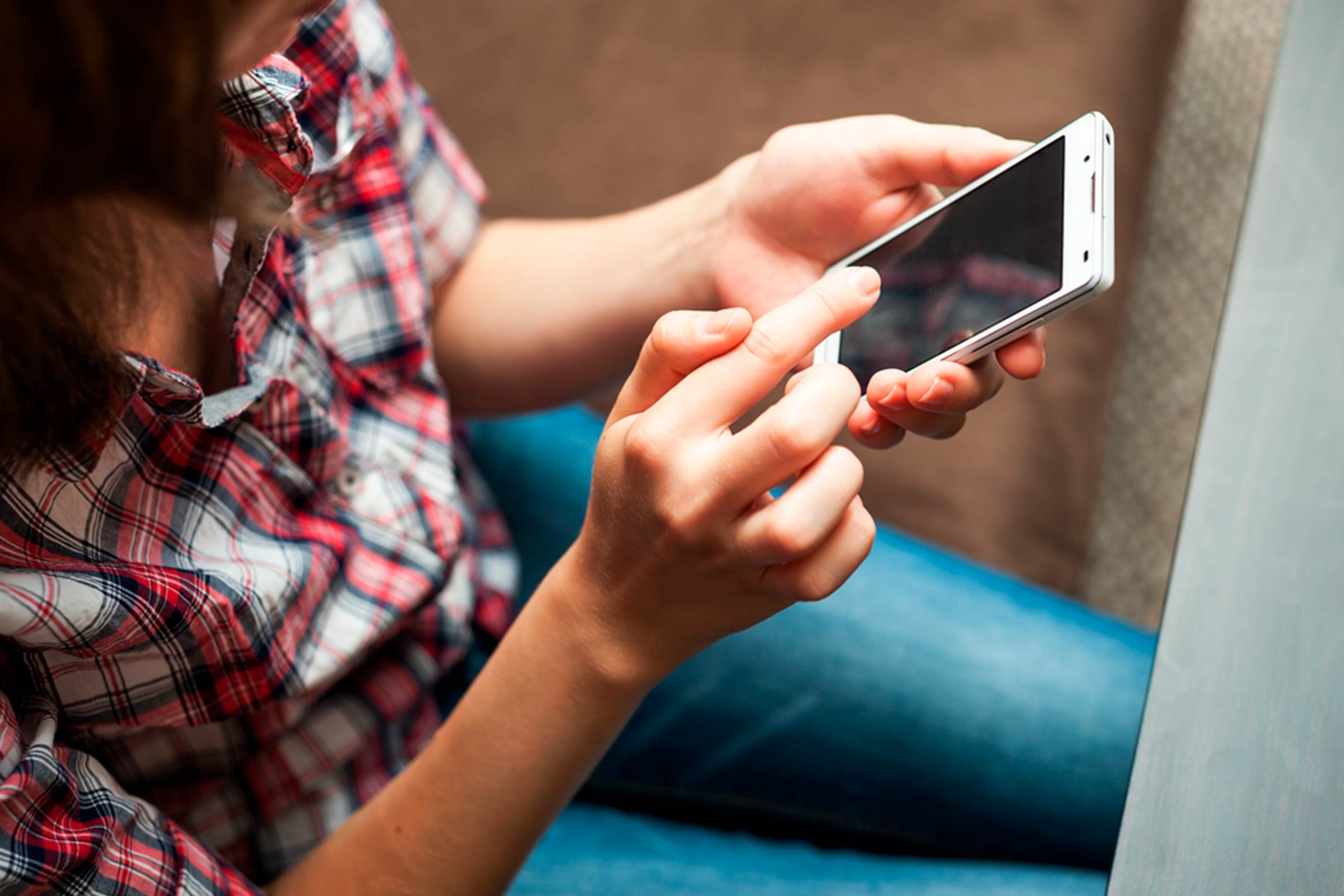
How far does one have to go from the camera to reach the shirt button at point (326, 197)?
0.54 m

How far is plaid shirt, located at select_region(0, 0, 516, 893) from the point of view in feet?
1.28

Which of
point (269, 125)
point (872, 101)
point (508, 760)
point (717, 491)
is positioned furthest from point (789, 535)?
point (872, 101)

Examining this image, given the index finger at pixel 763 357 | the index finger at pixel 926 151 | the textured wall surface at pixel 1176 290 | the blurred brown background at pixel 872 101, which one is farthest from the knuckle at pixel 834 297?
the textured wall surface at pixel 1176 290

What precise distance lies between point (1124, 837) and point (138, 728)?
41 centimetres

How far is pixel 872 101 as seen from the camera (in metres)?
0.86

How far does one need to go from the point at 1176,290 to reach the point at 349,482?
105cm

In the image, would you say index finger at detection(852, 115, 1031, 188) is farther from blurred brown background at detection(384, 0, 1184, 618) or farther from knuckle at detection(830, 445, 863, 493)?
blurred brown background at detection(384, 0, 1184, 618)

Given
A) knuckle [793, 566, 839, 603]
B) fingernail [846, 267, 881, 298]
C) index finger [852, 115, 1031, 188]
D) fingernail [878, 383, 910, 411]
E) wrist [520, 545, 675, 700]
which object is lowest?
wrist [520, 545, 675, 700]

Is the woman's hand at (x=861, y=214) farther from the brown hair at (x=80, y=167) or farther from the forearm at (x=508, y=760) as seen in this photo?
the brown hair at (x=80, y=167)

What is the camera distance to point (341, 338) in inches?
21.7

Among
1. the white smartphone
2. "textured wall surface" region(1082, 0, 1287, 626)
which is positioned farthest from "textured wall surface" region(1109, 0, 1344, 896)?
"textured wall surface" region(1082, 0, 1287, 626)

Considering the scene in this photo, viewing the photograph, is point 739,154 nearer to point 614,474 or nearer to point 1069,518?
point 1069,518

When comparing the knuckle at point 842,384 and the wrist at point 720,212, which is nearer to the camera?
the knuckle at point 842,384

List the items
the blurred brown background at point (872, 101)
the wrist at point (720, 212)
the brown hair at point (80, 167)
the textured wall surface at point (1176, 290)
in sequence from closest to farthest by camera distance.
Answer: the brown hair at point (80, 167)
the wrist at point (720, 212)
the blurred brown background at point (872, 101)
the textured wall surface at point (1176, 290)
